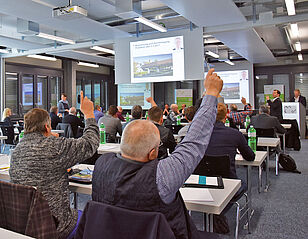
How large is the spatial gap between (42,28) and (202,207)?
9044mm

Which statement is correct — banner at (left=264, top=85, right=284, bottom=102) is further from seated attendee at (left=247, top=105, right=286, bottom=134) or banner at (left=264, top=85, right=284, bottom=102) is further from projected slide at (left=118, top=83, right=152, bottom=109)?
seated attendee at (left=247, top=105, right=286, bottom=134)

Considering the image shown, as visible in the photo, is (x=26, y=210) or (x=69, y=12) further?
(x=69, y=12)

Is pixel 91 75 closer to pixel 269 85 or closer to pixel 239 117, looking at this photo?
pixel 269 85

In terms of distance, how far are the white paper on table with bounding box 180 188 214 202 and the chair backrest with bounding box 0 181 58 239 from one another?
2.49ft

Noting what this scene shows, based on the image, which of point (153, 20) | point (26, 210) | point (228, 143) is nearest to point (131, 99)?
point (153, 20)

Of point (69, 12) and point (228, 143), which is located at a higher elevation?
point (69, 12)

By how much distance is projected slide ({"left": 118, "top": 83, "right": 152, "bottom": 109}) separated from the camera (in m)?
13.4

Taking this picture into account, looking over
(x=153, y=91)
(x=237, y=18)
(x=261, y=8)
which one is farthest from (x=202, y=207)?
(x=153, y=91)

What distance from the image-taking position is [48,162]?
180cm

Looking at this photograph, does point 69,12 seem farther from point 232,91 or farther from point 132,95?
point 232,91

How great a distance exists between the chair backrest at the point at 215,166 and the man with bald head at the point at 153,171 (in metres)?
1.29

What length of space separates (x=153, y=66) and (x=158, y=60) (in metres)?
0.22

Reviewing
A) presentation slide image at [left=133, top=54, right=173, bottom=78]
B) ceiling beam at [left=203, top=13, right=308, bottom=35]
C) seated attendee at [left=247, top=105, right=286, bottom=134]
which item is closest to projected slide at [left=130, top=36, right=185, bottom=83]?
presentation slide image at [left=133, top=54, right=173, bottom=78]

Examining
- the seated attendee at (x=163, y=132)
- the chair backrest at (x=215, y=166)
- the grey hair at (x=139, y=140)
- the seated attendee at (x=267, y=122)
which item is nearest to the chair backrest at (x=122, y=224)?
the grey hair at (x=139, y=140)
